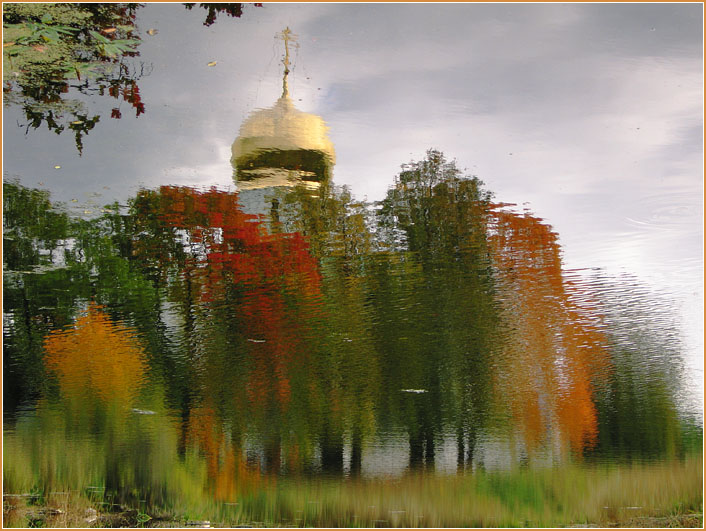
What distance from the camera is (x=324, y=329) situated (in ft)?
13.1

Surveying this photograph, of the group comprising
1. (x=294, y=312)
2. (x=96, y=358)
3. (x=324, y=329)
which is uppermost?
(x=294, y=312)

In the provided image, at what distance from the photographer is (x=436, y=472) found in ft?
25.9

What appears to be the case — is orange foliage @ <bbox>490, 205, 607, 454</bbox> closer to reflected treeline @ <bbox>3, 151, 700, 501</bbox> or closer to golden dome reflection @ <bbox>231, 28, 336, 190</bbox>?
reflected treeline @ <bbox>3, 151, 700, 501</bbox>

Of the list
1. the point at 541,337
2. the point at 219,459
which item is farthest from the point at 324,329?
the point at 219,459

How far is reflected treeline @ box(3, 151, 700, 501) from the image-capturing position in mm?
2893

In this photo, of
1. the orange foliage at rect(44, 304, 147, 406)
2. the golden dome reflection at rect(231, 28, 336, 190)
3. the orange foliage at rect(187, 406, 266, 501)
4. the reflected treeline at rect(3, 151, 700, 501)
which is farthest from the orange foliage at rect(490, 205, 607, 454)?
the orange foliage at rect(187, 406, 266, 501)

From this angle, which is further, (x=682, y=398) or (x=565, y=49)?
(x=682, y=398)

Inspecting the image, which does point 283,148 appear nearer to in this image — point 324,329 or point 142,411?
point 324,329

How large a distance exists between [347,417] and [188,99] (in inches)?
Answer: 173

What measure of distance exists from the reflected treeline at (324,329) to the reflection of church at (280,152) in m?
0.09

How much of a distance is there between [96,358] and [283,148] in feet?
9.38

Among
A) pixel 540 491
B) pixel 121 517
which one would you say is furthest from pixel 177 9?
pixel 540 491

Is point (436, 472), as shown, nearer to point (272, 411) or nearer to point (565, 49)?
point (272, 411)

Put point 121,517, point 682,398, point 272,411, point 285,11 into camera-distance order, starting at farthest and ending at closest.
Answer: point 121,517
point 272,411
point 682,398
point 285,11
